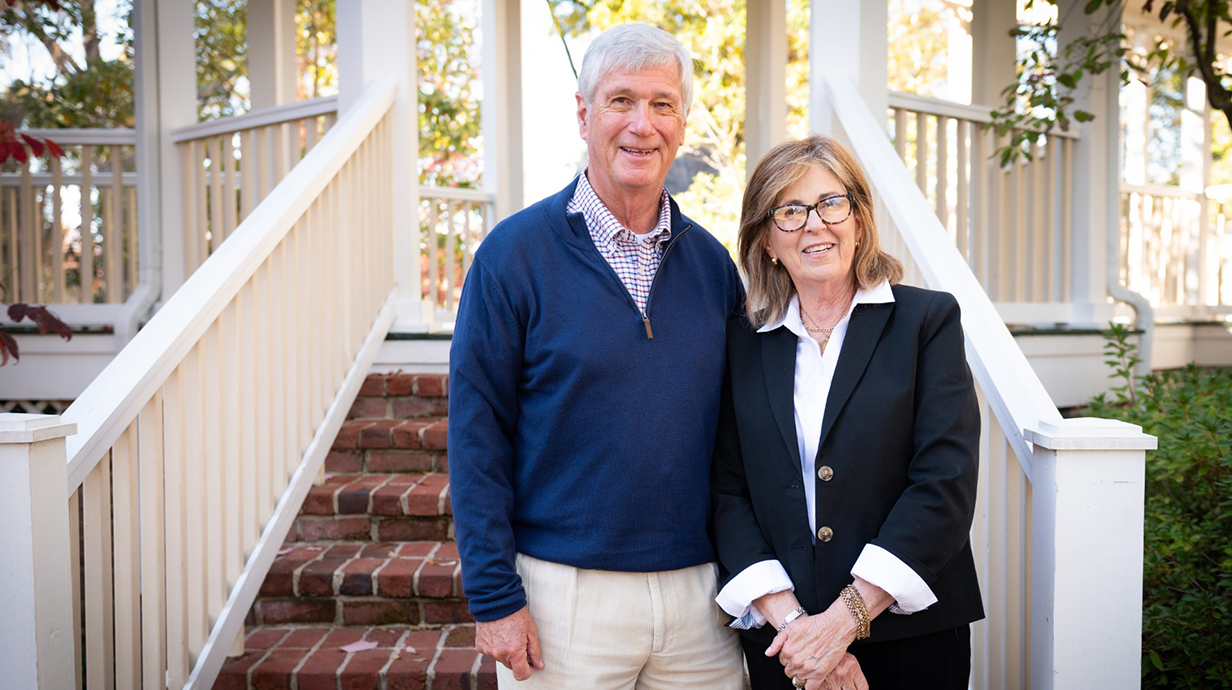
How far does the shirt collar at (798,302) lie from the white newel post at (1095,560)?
0.47 metres

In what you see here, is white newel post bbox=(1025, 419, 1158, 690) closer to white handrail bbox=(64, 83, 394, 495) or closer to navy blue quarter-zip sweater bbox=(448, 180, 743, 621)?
navy blue quarter-zip sweater bbox=(448, 180, 743, 621)

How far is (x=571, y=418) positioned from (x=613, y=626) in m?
0.38

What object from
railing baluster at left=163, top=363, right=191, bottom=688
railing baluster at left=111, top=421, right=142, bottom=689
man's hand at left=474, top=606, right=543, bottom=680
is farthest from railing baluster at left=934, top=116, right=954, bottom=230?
railing baluster at left=111, top=421, right=142, bottom=689

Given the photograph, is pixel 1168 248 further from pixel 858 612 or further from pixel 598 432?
pixel 598 432

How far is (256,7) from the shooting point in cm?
553

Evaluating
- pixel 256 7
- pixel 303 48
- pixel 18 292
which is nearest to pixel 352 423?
pixel 18 292

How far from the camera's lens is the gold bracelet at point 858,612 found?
1358mm

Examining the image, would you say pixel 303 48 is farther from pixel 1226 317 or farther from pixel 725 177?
pixel 1226 317

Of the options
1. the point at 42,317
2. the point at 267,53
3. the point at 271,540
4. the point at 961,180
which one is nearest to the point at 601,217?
the point at 271,540

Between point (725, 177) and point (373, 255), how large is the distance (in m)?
7.23

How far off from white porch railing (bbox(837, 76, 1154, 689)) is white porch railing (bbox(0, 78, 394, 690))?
6.29 ft

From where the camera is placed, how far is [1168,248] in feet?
19.9

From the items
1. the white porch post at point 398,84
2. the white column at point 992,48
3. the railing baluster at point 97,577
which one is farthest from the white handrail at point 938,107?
the railing baluster at point 97,577

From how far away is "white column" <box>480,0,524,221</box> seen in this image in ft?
17.9
